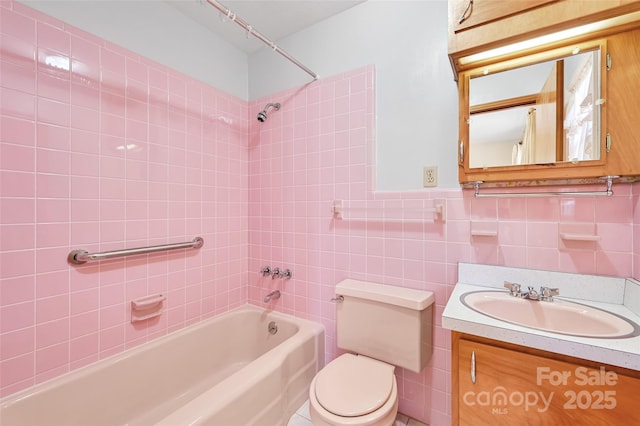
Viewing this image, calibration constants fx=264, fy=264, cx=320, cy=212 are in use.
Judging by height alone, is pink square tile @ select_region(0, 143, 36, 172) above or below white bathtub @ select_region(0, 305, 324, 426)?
above

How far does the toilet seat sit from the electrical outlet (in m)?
0.96

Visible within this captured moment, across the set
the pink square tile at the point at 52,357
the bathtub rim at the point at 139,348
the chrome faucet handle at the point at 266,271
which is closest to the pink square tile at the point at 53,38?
the pink square tile at the point at 52,357

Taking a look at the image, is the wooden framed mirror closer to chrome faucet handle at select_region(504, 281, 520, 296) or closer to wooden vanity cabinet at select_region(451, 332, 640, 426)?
chrome faucet handle at select_region(504, 281, 520, 296)

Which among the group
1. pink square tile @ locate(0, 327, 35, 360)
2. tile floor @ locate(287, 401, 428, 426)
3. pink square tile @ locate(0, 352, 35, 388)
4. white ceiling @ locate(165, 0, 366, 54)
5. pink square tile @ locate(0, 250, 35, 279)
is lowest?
tile floor @ locate(287, 401, 428, 426)

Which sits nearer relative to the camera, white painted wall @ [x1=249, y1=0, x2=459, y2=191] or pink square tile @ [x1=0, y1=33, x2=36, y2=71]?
pink square tile @ [x1=0, y1=33, x2=36, y2=71]

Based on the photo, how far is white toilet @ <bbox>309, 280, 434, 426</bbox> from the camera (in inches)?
41.9

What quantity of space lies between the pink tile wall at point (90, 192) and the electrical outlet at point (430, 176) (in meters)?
1.41

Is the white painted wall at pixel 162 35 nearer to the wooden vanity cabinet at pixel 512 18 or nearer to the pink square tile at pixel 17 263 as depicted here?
the pink square tile at pixel 17 263

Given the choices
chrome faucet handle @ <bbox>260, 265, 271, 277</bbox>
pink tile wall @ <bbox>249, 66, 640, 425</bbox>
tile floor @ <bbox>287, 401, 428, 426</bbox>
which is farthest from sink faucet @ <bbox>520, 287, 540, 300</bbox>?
chrome faucet handle @ <bbox>260, 265, 271, 277</bbox>

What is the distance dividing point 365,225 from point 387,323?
558 mm

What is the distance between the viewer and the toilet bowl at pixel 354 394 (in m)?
1.03

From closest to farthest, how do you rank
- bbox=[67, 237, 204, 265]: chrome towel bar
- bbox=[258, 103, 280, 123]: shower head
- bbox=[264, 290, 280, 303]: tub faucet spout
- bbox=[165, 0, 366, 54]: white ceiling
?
bbox=[67, 237, 204, 265]: chrome towel bar < bbox=[165, 0, 366, 54]: white ceiling < bbox=[258, 103, 280, 123]: shower head < bbox=[264, 290, 280, 303]: tub faucet spout

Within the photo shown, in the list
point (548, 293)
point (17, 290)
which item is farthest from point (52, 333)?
point (548, 293)

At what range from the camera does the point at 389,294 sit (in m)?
1.37
